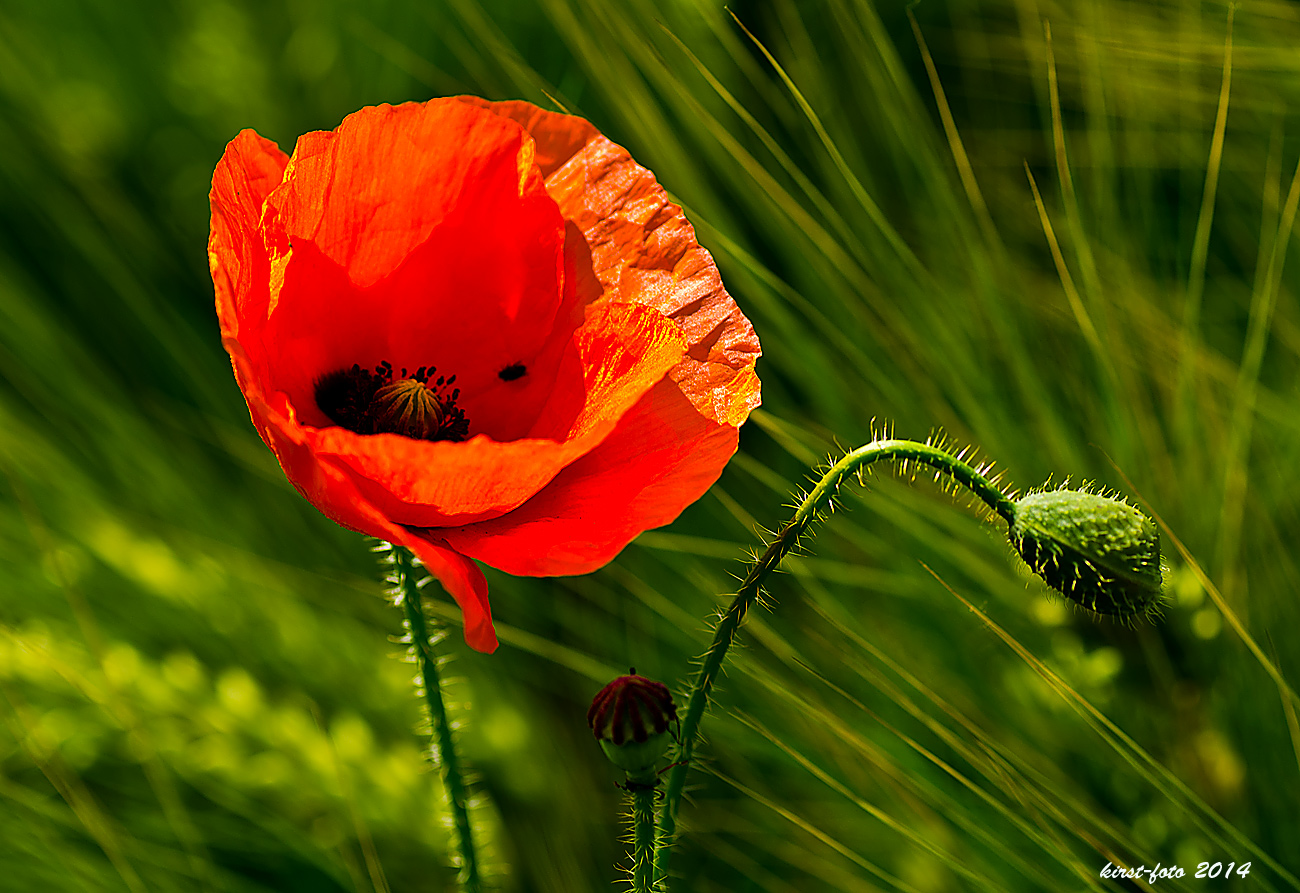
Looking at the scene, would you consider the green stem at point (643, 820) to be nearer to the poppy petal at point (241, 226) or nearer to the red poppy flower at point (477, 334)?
the red poppy flower at point (477, 334)

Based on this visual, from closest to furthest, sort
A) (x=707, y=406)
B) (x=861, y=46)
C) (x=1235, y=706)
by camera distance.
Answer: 1. (x=707, y=406)
2. (x=1235, y=706)
3. (x=861, y=46)

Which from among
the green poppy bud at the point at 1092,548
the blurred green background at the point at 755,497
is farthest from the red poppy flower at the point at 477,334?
the blurred green background at the point at 755,497

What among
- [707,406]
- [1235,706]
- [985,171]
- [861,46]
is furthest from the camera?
[985,171]

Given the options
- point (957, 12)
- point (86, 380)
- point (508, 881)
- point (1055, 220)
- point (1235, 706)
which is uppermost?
point (957, 12)

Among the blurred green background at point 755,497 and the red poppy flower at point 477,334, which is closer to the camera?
the red poppy flower at point 477,334

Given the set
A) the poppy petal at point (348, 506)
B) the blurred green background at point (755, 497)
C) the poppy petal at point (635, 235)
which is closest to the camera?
the poppy petal at point (348, 506)

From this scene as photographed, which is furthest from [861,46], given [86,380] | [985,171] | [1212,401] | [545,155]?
[86,380]

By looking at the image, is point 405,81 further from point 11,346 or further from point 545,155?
point 545,155
